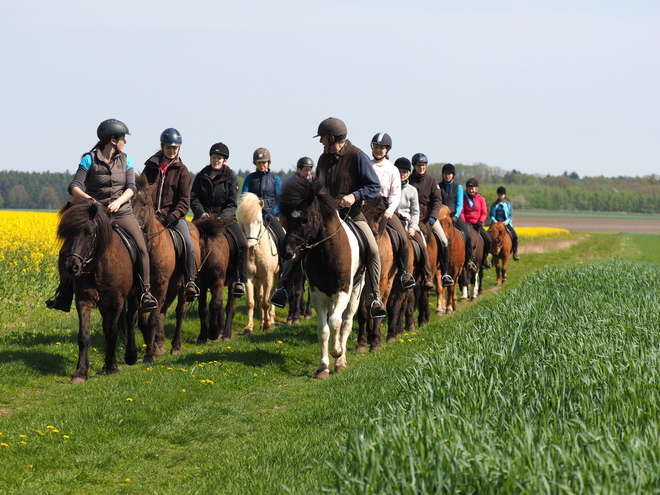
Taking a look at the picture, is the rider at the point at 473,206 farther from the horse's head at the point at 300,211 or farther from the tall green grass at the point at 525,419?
the horse's head at the point at 300,211

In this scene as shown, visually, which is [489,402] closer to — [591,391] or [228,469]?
[591,391]

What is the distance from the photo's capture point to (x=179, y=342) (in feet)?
36.3

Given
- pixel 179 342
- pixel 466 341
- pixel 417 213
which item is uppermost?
pixel 417 213

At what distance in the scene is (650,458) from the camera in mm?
3848

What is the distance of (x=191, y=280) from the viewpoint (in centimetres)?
1048

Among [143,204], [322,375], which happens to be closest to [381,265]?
[322,375]

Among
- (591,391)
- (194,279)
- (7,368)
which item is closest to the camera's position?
(591,391)

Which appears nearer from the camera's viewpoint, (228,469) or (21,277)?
(228,469)

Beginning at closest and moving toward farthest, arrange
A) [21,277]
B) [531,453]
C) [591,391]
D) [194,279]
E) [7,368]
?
[531,453] → [591,391] → [7,368] → [194,279] → [21,277]

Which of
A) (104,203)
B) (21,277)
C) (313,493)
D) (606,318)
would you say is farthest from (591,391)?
(21,277)

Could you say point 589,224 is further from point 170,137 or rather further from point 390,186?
point 170,137

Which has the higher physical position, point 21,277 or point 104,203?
point 104,203

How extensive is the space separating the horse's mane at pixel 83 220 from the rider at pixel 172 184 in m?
1.98

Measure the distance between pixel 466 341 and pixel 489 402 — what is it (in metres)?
2.54
